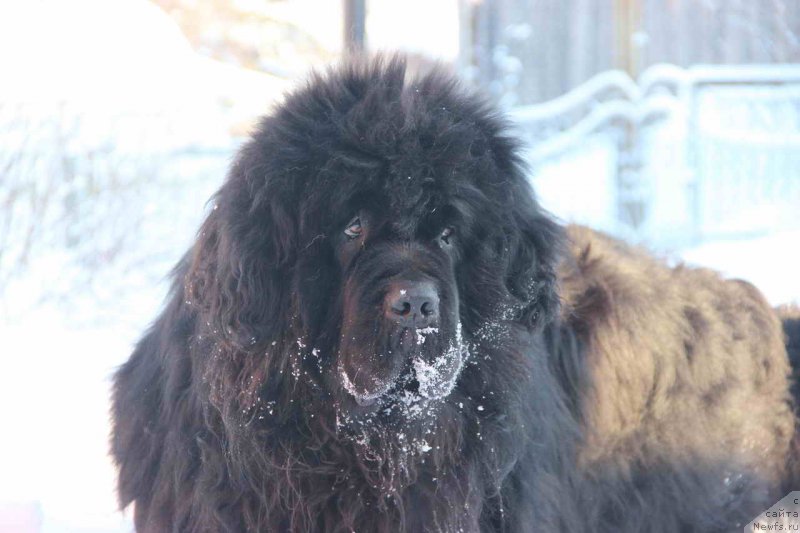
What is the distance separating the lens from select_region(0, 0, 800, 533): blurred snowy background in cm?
654

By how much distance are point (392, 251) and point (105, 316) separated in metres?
4.60

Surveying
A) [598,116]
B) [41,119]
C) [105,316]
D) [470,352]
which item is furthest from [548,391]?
[598,116]

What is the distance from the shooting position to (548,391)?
3.26 metres

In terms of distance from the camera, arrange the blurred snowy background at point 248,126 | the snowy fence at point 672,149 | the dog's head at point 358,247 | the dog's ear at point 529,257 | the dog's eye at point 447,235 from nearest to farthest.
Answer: the dog's head at point 358,247, the dog's eye at point 447,235, the dog's ear at point 529,257, the blurred snowy background at point 248,126, the snowy fence at point 672,149

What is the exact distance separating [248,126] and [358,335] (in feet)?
11.6

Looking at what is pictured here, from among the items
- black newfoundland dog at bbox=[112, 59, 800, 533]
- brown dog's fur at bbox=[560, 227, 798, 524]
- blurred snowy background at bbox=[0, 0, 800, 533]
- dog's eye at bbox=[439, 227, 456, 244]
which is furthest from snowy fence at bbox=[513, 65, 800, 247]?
dog's eye at bbox=[439, 227, 456, 244]

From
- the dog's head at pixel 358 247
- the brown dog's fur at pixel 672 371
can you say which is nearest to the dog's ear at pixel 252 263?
the dog's head at pixel 358 247

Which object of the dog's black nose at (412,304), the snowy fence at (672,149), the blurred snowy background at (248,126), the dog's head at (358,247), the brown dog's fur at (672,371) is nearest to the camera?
the dog's black nose at (412,304)

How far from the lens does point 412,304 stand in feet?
7.93

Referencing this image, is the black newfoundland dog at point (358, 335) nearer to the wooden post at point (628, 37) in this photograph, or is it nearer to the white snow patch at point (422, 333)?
the white snow patch at point (422, 333)

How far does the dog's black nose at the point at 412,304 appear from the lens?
242 cm

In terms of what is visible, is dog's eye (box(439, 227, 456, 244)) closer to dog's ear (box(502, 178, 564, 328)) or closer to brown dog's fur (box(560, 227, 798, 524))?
dog's ear (box(502, 178, 564, 328))

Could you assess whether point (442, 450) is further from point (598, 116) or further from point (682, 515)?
point (598, 116)

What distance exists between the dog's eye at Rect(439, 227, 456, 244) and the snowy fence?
7680 mm
